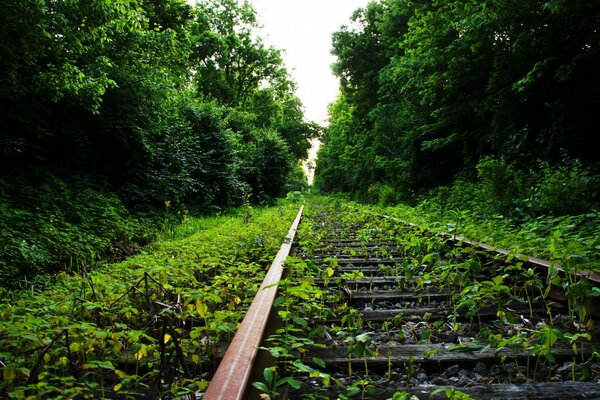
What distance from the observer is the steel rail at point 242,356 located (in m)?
1.30

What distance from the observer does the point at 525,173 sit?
830 centimetres

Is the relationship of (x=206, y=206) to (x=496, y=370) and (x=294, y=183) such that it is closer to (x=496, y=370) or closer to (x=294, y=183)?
(x=496, y=370)

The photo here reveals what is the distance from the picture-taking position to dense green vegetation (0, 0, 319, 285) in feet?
18.9

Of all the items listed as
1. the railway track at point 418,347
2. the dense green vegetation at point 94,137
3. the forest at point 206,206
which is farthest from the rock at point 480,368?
the dense green vegetation at point 94,137

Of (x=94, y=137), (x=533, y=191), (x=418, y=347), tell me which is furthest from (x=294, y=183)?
(x=418, y=347)

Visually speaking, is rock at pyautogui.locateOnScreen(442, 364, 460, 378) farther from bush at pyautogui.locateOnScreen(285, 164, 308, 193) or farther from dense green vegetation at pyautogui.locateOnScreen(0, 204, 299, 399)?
bush at pyautogui.locateOnScreen(285, 164, 308, 193)

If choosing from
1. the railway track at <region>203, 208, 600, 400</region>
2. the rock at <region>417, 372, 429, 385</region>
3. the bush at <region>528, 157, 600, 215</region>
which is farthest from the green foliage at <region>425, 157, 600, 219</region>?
the rock at <region>417, 372, 429, 385</region>

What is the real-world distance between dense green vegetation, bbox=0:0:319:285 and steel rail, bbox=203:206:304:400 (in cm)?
404

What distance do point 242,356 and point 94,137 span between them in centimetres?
933

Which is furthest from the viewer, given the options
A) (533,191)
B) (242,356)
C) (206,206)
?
(206,206)

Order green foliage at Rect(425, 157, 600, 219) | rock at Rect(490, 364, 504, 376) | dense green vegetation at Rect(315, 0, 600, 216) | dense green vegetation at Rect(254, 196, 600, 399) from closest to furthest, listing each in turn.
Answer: dense green vegetation at Rect(254, 196, 600, 399) → rock at Rect(490, 364, 504, 376) → green foliage at Rect(425, 157, 600, 219) → dense green vegetation at Rect(315, 0, 600, 216)

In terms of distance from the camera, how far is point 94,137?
9242 millimetres

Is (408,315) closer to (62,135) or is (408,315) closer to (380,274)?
(380,274)

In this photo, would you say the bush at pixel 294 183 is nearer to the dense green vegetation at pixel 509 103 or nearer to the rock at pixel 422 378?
the dense green vegetation at pixel 509 103
